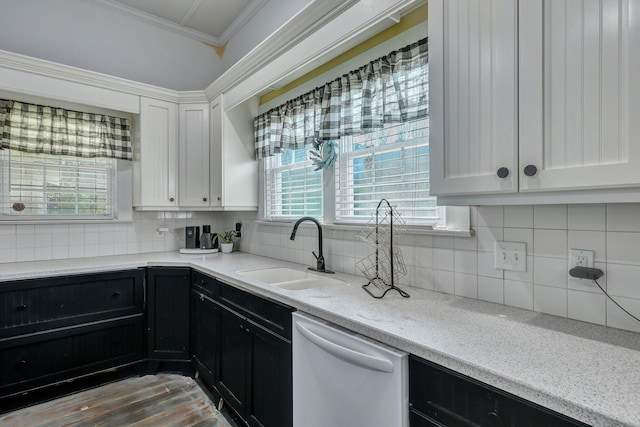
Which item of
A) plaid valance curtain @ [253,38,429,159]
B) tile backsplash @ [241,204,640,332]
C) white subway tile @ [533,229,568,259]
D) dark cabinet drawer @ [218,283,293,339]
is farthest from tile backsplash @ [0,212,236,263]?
white subway tile @ [533,229,568,259]

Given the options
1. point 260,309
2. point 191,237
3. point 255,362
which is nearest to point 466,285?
point 260,309

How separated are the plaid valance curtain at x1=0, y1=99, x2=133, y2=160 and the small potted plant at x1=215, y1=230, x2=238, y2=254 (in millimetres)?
1101

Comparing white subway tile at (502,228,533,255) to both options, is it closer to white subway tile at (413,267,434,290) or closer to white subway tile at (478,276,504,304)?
white subway tile at (478,276,504,304)

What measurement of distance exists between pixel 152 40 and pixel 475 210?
3.44m

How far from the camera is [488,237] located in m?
1.50

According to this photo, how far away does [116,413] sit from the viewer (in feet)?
7.29

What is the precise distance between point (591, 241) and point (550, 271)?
0.18 m

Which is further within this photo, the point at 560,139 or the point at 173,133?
the point at 173,133

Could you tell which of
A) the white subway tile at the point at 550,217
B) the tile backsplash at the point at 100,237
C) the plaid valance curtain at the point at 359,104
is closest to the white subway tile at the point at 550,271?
the white subway tile at the point at 550,217

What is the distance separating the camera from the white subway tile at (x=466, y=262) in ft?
5.07

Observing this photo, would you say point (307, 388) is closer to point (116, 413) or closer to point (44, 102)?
point (116, 413)

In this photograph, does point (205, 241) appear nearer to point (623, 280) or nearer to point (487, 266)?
point (487, 266)

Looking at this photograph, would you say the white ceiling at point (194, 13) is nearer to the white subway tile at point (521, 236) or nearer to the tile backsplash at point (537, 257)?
the tile backsplash at point (537, 257)

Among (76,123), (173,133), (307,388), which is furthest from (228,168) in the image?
(307,388)
